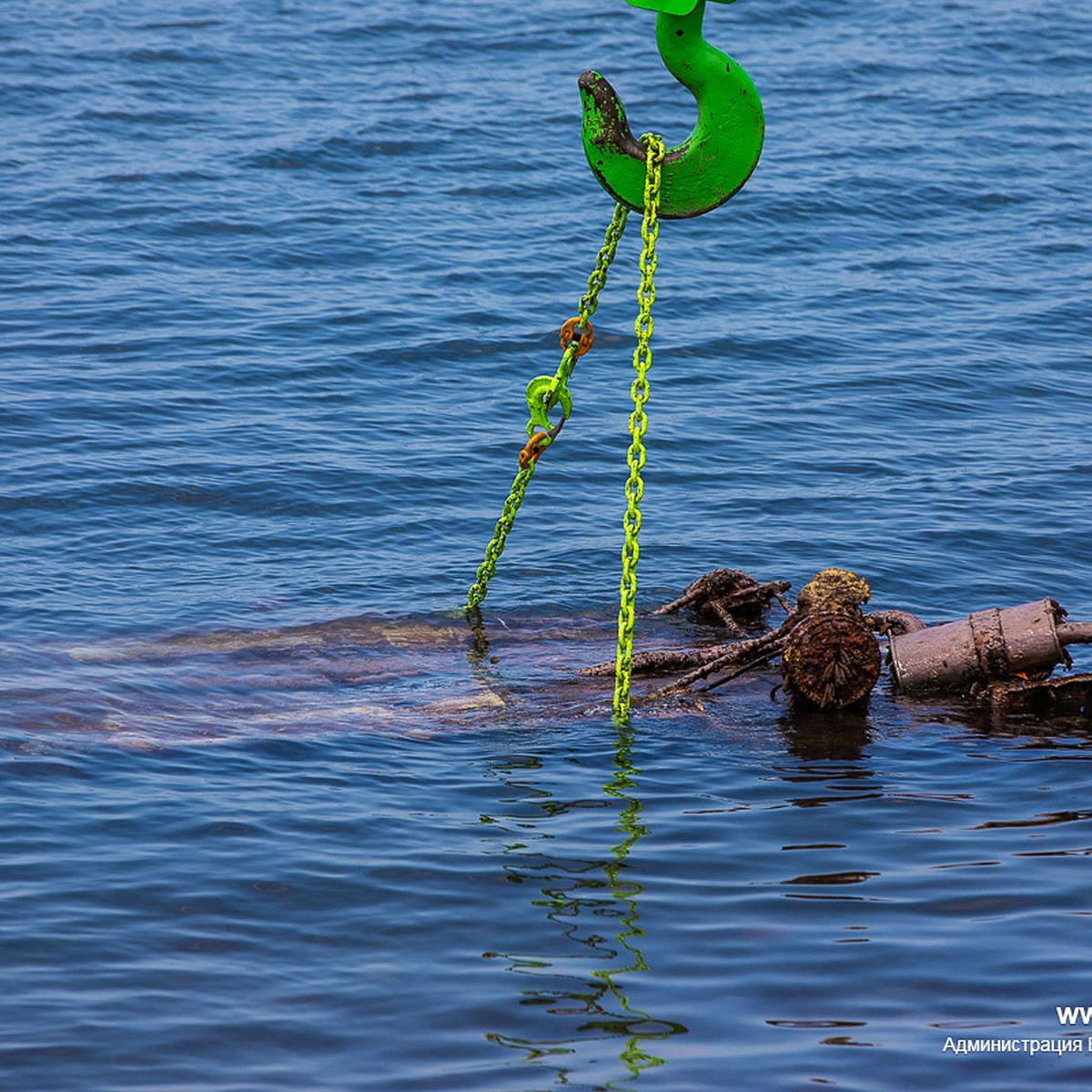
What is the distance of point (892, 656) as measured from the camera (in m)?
8.02

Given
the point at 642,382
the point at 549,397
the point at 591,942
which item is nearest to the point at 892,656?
the point at 642,382

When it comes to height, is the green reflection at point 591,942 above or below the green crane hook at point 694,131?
below

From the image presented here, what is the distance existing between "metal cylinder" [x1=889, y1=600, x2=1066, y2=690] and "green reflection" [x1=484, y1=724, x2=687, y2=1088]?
1722 mm

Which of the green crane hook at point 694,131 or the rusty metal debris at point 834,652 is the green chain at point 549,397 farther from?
the rusty metal debris at point 834,652

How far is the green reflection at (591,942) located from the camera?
5438 millimetres

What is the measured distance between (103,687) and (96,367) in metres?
6.23

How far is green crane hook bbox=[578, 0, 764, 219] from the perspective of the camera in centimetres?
734

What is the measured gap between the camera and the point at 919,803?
23.5 ft

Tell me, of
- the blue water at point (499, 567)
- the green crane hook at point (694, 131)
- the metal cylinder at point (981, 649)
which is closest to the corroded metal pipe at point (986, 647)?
the metal cylinder at point (981, 649)

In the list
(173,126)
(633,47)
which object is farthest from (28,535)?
(633,47)

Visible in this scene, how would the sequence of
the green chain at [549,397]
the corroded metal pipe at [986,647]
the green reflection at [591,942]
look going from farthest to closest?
1. the green chain at [549,397]
2. the corroded metal pipe at [986,647]
3. the green reflection at [591,942]

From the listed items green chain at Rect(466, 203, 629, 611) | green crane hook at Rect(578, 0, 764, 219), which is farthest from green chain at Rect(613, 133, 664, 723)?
green chain at Rect(466, 203, 629, 611)

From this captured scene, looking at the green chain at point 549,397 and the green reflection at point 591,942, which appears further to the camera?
the green chain at point 549,397

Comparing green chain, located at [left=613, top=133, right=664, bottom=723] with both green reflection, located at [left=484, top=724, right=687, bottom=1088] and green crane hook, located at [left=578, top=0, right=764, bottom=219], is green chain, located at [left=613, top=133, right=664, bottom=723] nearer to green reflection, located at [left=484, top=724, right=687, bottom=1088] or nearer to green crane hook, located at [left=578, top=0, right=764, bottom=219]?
green crane hook, located at [left=578, top=0, right=764, bottom=219]
